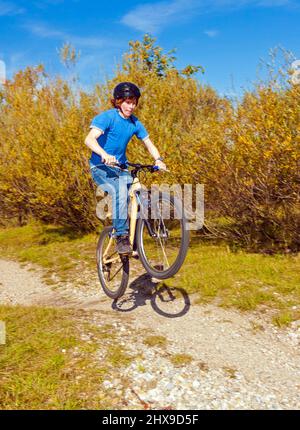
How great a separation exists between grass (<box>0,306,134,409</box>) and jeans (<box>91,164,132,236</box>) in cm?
141

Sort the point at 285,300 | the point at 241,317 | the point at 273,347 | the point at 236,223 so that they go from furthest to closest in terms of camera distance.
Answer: the point at 236,223, the point at 285,300, the point at 241,317, the point at 273,347

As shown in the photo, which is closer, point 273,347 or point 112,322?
point 273,347

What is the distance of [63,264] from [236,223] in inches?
179

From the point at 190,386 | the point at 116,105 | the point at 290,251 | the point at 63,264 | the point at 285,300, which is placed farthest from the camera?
the point at 63,264

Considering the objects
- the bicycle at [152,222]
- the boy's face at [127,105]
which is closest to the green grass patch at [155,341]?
the bicycle at [152,222]

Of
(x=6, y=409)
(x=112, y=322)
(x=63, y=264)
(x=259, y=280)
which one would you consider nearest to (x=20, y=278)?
(x=63, y=264)

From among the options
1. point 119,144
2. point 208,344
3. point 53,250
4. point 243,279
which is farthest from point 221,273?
point 53,250

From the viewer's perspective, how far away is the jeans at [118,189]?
5426mm

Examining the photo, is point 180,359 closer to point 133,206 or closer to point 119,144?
point 133,206

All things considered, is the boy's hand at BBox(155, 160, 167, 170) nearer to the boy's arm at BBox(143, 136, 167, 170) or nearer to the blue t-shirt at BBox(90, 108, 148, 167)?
the boy's arm at BBox(143, 136, 167, 170)

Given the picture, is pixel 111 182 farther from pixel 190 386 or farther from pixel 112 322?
pixel 190 386

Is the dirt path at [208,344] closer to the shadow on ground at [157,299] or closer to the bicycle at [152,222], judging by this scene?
the shadow on ground at [157,299]

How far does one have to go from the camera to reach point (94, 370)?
161 inches

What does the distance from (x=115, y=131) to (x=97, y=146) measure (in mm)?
516
